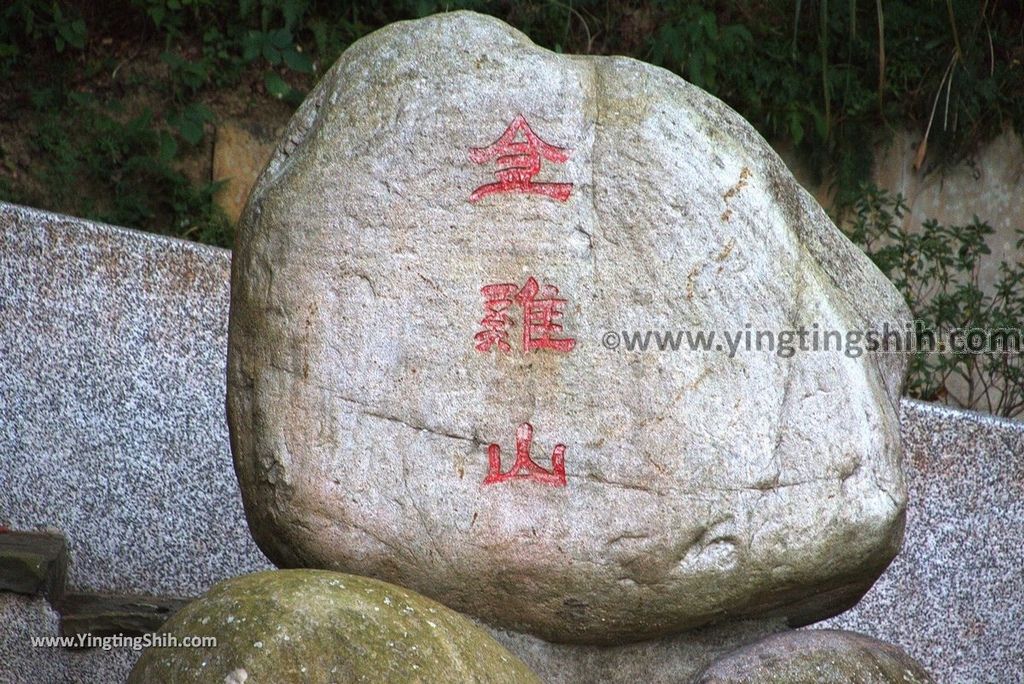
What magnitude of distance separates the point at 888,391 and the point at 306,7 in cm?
282

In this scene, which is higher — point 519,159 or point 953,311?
point 519,159

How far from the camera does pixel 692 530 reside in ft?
9.12

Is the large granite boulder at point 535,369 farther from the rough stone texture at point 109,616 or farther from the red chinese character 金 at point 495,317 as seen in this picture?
the rough stone texture at point 109,616

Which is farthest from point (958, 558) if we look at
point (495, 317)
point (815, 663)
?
point (495, 317)

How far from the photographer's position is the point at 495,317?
2.83 m

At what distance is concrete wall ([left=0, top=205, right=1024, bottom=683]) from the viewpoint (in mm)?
4125

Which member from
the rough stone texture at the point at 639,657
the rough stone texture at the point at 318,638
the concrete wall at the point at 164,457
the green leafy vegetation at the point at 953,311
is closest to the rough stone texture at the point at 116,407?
the concrete wall at the point at 164,457

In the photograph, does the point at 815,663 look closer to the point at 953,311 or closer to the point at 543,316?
the point at 543,316

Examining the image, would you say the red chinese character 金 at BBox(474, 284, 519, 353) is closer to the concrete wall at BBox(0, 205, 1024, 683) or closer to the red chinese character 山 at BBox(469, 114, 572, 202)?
the red chinese character 山 at BBox(469, 114, 572, 202)

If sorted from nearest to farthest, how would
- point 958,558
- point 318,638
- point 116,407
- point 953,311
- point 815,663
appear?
point 318,638, point 815,663, point 116,407, point 958,558, point 953,311

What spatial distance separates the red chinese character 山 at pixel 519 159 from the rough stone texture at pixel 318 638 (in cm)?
86

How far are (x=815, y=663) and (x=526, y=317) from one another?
899 mm

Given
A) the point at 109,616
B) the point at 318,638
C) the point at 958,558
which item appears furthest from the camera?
the point at 958,558

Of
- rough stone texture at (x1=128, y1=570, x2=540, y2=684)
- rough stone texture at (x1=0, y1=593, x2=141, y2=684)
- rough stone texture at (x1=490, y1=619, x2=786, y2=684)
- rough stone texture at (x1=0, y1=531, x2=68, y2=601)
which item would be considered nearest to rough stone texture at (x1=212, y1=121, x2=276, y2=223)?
rough stone texture at (x1=0, y1=531, x2=68, y2=601)
